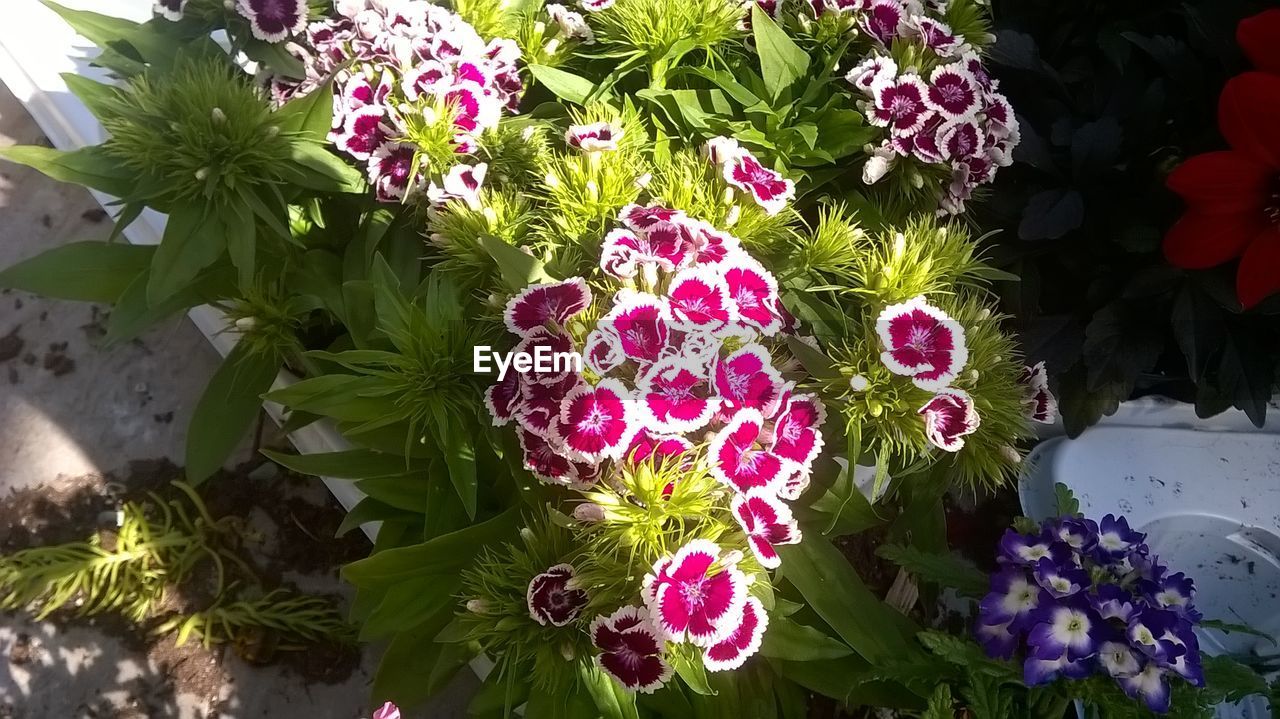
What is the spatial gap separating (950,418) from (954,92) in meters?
0.48

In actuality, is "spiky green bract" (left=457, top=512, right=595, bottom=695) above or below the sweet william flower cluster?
below

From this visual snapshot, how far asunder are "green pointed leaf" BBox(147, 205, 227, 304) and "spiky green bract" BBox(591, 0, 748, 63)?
1.96 feet

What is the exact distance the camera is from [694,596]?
775 mm

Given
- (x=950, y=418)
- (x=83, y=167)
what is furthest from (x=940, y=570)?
(x=83, y=167)

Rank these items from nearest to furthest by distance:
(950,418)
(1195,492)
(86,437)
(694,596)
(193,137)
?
(694,596) → (950,418) → (193,137) → (1195,492) → (86,437)

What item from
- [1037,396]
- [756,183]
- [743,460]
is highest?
[756,183]

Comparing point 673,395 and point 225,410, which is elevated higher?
point 673,395

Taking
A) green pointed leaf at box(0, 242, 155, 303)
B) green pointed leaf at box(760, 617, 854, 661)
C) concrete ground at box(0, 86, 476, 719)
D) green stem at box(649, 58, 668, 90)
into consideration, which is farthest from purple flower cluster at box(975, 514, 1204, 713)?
green pointed leaf at box(0, 242, 155, 303)

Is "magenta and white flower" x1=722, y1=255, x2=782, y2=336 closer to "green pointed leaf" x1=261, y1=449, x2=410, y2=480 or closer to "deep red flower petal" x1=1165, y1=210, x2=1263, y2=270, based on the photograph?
"green pointed leaf" x1=261, y1=449, x2=410, y2=480

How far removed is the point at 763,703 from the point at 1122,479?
873 millimetres

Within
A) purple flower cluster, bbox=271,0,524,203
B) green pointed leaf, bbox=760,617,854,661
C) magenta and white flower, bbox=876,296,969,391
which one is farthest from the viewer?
purple flower cluster, bbox=271,0,524,203

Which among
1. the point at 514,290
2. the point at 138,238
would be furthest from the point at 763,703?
the point at 138,238

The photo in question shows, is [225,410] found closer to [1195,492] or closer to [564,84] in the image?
[564,84]

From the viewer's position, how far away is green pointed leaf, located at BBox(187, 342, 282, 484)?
1253 millimetres
